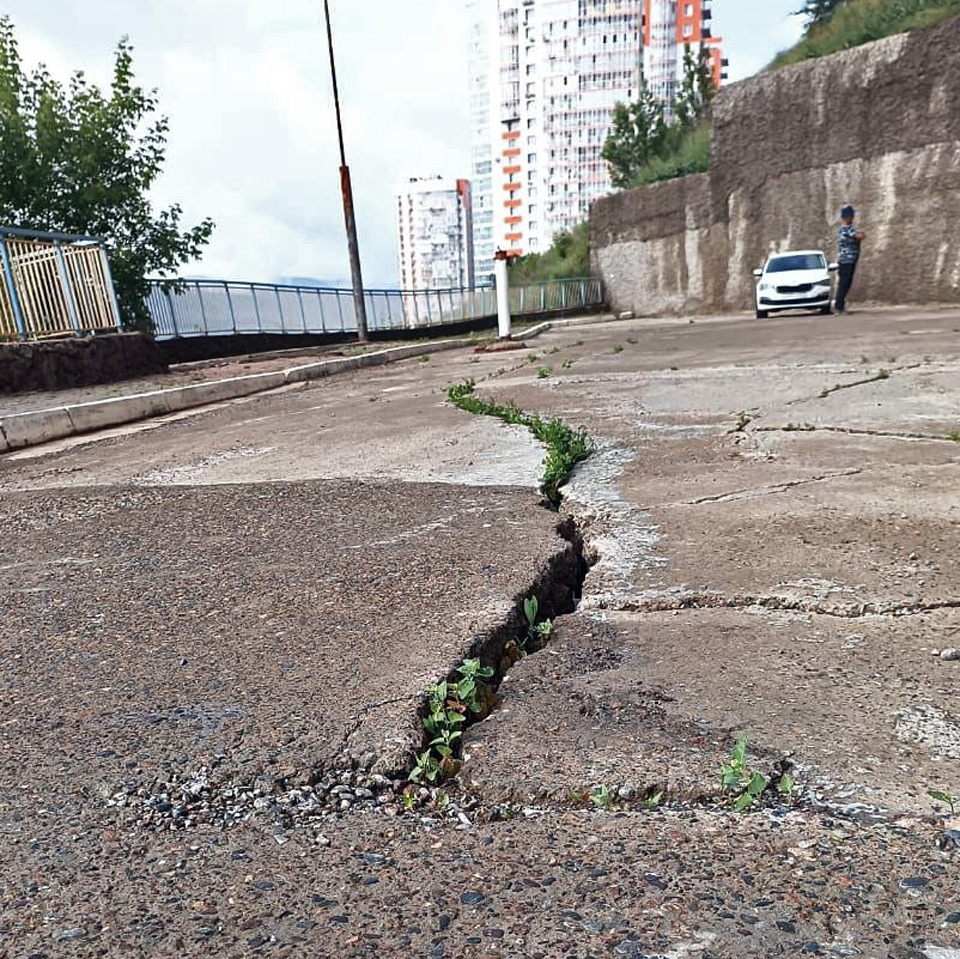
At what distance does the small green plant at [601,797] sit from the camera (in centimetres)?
146

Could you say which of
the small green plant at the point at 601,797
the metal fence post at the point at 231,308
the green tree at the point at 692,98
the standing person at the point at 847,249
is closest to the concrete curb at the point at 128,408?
the small green plant at the point at 601,797

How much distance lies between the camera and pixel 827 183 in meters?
→ 20.8

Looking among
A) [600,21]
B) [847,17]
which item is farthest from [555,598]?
[600,21]

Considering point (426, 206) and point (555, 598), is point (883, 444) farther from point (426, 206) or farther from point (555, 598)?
point (426, 206)

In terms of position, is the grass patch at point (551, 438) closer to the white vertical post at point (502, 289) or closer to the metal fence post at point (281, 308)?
the white vertical post at point (502, 289)

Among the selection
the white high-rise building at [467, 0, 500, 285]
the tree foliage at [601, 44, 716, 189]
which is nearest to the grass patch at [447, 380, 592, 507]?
the tree foliage at [601, 44, 716, 189]

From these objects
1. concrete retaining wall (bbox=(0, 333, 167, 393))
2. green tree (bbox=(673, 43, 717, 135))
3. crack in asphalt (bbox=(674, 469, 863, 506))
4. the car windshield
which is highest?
green tree (bbox=(673, 43, 717, 135))

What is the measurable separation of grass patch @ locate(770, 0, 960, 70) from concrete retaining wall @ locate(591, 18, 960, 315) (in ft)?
2.82

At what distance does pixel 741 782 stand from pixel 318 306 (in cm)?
2288

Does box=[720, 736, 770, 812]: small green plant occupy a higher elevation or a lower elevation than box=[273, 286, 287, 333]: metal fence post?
lower

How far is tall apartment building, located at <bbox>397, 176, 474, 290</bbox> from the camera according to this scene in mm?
117438

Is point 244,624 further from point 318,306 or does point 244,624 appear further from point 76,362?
point 318,306

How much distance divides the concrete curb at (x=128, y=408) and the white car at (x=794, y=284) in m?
9.78

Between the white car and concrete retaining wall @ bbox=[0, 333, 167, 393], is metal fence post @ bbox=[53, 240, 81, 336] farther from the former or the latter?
the white car
